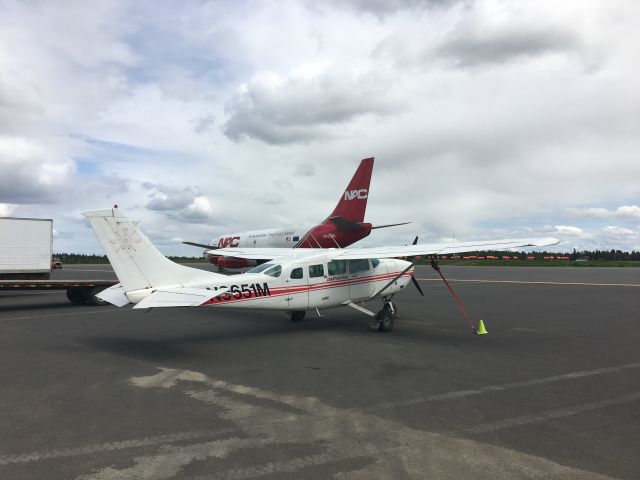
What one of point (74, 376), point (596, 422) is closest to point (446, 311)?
point (596, 422)

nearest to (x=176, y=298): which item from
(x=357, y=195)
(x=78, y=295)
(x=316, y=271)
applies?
(x=316, y=271)

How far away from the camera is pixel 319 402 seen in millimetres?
6770

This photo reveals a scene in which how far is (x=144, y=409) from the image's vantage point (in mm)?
6504

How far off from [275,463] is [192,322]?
10776 mm

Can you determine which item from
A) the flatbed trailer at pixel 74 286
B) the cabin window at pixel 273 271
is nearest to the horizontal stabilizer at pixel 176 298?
the cabin window at pixel 273 271

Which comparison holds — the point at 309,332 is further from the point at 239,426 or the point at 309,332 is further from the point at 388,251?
the point at 239,426

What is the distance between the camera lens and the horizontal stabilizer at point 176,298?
9.73 m

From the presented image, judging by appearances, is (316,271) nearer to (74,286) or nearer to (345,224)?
(74,286)

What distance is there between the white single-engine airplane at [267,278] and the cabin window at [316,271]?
0.03 m

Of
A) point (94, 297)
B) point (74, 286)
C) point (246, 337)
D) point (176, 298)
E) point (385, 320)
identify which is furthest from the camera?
point (94, 297)

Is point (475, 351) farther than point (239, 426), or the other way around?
point (475, 351)

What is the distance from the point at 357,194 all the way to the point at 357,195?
7 cm

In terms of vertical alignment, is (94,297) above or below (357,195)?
below

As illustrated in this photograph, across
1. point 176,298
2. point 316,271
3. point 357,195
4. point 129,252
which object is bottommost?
point 176,298
